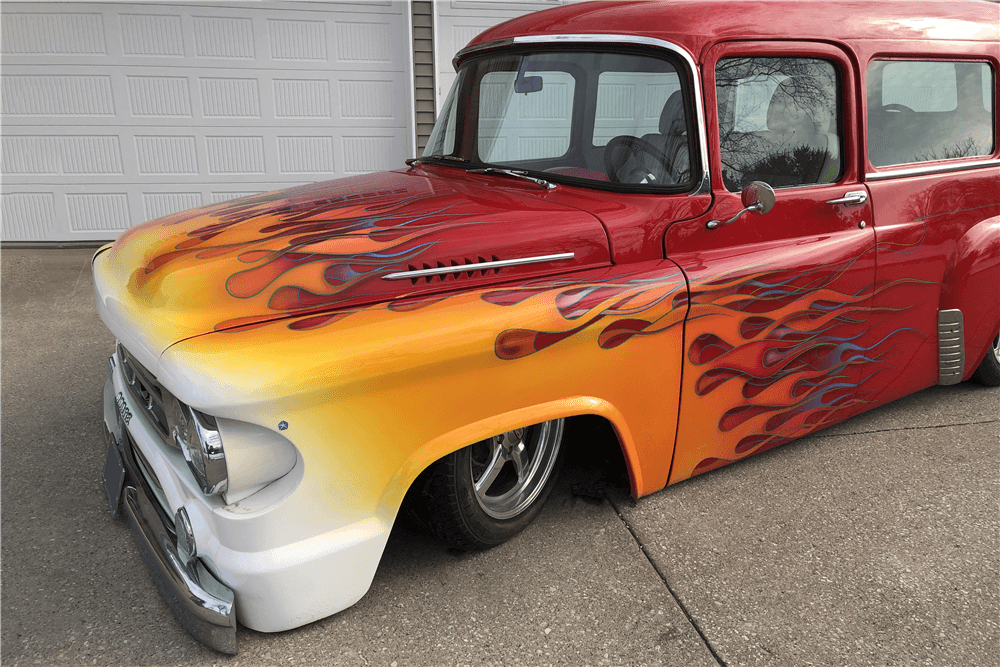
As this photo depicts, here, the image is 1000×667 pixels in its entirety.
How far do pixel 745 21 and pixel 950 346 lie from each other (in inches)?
73.0

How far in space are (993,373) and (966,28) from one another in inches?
70.5

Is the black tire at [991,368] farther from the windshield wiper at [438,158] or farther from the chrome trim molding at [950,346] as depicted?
the windshield wiper at [438,158]

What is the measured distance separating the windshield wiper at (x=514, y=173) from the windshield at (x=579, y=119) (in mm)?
40

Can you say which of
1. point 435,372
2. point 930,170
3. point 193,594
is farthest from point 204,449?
point 930,170

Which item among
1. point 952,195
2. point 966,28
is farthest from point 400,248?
point 966,28

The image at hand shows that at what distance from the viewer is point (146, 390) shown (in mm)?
2412

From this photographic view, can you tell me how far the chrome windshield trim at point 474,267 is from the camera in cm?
215

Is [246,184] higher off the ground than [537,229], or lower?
lower

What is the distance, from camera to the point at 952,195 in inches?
128

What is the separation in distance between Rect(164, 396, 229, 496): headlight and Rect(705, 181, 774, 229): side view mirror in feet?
5.83

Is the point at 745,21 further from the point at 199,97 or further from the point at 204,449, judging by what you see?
the point at 199,97

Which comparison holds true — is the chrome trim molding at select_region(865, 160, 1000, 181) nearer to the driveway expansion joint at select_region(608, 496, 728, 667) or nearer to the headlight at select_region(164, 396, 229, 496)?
the driveway expansion joint at select_region(608, 496, 728, 667)

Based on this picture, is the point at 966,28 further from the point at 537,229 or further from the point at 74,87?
the point at 74,87

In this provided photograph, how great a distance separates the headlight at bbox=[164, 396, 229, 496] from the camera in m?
1.86
